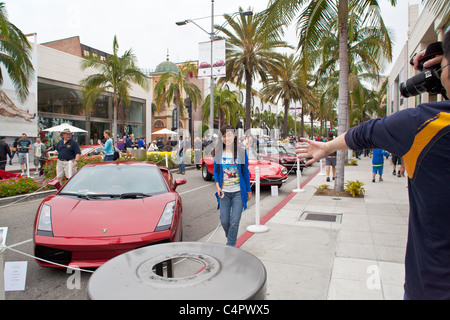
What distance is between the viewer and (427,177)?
1.39 metres

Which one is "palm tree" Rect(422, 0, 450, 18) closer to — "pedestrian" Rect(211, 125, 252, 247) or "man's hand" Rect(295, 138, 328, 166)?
"pedestrian" Rect(211, 125, 252, 247)

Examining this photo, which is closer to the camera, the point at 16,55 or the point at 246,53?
the point at 16,55

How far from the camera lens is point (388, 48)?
35.7 feet

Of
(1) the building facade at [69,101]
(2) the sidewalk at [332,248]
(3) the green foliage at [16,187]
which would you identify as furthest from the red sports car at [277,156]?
(1) the building facade at [69,101]

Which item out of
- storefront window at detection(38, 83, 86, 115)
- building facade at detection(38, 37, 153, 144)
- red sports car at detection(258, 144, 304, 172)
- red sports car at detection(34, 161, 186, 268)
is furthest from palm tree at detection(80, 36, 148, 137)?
red sports car at detection(34, 161, 186, 268)

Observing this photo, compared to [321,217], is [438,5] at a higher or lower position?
higher

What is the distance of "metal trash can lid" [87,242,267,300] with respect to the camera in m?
1.51

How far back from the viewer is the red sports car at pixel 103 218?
3822mm

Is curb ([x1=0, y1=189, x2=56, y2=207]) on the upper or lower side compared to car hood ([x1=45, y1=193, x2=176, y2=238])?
lower

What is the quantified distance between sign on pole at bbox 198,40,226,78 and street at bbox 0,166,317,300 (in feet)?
26.5

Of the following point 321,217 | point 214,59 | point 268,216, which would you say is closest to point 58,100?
point 214,59

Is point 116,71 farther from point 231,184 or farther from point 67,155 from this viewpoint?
point 231,184

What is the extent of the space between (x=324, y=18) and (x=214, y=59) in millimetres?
9501
